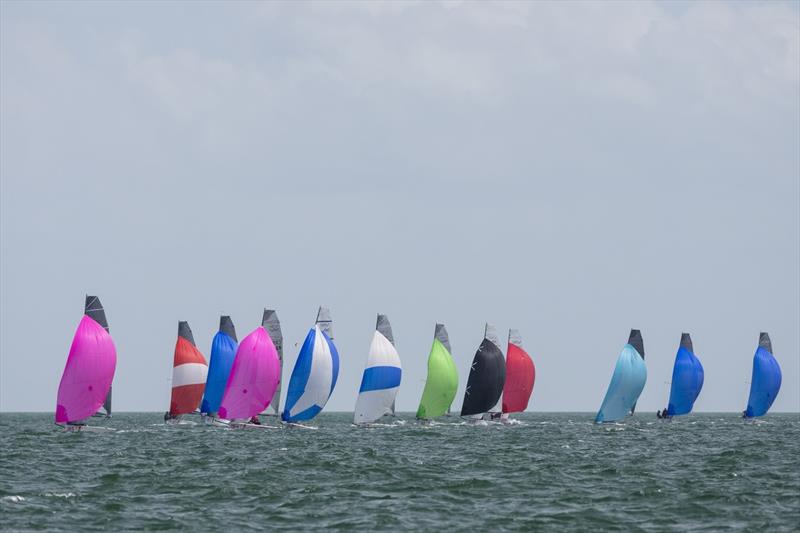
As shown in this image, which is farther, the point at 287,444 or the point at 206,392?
the point at 206,392

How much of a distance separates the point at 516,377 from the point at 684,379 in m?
20.6

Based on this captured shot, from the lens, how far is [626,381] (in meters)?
94.1

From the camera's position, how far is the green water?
3334 centimetres

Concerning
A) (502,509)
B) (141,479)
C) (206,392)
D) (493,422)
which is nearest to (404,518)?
(502,509)

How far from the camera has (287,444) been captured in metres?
63.4

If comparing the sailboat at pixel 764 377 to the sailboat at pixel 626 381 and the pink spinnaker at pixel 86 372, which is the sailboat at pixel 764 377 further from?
the pink spinnaker at pixel 86 372

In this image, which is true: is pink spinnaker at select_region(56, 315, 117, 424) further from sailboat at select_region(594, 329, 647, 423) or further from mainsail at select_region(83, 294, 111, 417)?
sailboat at select_region(594, 329, 647, 423)

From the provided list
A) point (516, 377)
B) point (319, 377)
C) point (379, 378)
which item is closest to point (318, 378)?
point (319, 377)

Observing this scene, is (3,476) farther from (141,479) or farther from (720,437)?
(720,437)

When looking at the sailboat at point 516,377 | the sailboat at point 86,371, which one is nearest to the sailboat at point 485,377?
the sailboat at point 516,377

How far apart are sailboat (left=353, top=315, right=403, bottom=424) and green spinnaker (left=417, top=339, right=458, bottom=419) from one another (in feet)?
20.1

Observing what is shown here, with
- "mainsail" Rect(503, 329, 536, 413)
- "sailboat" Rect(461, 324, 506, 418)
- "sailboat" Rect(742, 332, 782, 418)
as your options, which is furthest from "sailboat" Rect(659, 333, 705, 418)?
"sailboat" Rect(461, 324, 506, 418)

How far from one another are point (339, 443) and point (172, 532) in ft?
114

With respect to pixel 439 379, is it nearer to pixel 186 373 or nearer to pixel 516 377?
pixel 516 377
